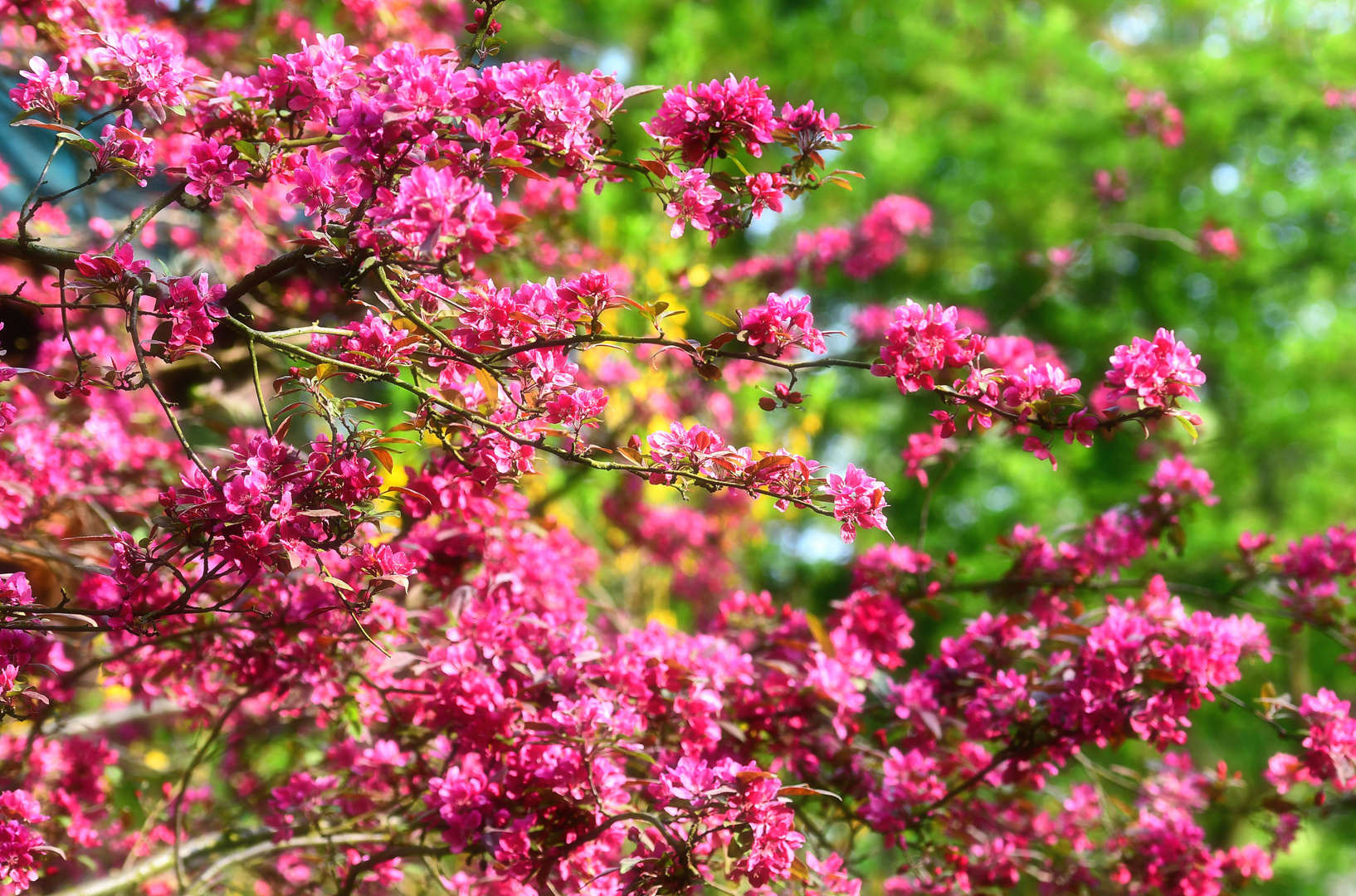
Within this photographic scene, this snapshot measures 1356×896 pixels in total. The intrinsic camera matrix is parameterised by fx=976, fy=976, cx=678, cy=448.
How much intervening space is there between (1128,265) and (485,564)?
28.3 feet

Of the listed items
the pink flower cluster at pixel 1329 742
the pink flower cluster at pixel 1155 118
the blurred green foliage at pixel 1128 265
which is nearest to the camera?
the pink flower cluster at pixel 1329 742

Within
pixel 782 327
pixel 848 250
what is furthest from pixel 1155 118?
pixel 782 327

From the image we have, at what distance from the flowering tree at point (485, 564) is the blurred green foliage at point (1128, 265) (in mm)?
4449

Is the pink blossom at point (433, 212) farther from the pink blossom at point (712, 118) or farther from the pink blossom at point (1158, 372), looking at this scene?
the pink blossom at point (1158, 372)

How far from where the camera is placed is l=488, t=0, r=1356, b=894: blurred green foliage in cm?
837

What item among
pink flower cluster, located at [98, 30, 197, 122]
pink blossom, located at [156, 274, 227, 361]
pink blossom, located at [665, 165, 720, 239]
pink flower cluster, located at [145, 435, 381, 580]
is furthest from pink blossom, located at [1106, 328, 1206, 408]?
pink flower cluster, located at [98, 30, 197, 122]

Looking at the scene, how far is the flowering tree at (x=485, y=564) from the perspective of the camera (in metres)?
1.78

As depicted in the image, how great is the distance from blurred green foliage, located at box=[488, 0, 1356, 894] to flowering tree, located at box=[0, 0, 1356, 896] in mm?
4449

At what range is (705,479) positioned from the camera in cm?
182

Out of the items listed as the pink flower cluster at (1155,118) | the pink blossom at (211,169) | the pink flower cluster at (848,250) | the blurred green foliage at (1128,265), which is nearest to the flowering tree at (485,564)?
the pink blossom at (211,169)

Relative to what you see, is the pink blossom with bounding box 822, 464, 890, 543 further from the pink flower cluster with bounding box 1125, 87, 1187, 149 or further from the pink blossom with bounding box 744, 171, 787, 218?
the pink flower cluster with bounding box 1125, 87, 1187, 149

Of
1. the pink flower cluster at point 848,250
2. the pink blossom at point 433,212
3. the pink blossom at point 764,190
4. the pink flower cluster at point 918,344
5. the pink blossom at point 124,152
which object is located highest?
the pink flower cluster at point 848,250

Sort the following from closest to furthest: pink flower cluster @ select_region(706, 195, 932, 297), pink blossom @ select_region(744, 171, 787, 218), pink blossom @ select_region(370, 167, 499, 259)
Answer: pink blossom @ select_region(370, 167, 499, 259)
pink blossom @ select_region(744, 171, 787, 218)
pink flower cluster @ select_region(706, 195, 932, 297)

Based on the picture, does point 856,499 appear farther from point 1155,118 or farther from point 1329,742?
point 1155,118
